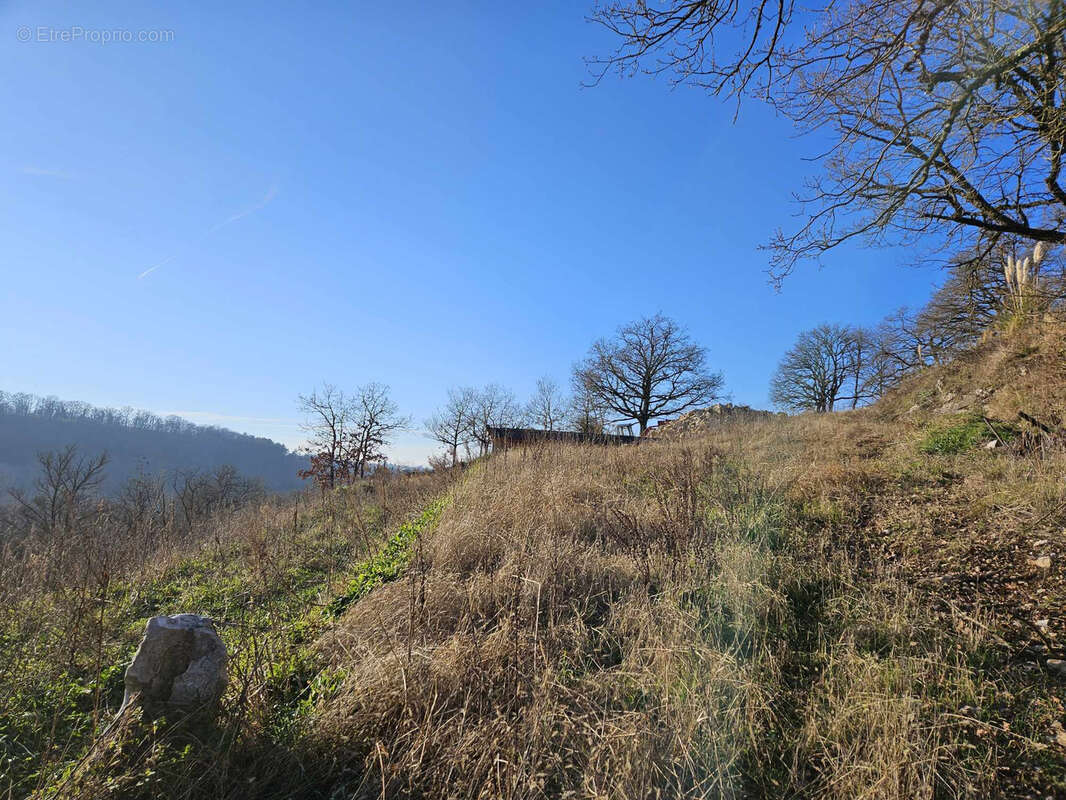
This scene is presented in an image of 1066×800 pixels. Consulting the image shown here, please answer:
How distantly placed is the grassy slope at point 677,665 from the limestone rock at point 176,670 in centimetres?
16

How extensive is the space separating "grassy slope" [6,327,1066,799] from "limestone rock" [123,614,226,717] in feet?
0.51

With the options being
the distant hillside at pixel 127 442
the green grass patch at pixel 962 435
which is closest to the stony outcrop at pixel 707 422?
the green grass patch at pixel 962 435

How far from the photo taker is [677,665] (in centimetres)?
279

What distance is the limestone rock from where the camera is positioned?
248 cm

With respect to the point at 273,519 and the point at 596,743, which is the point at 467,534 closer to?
the point at 596,743

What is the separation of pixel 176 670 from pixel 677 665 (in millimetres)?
2957

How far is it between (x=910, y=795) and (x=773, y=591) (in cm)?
167

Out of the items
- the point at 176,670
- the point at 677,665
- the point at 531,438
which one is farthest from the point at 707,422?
the point at 176,670

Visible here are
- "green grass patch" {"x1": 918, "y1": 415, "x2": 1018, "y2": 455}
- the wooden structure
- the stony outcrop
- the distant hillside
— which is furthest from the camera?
the distant hillside

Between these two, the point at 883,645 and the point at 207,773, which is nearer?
the point at 207,773

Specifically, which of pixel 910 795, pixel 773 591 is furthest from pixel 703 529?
pixel 910 795

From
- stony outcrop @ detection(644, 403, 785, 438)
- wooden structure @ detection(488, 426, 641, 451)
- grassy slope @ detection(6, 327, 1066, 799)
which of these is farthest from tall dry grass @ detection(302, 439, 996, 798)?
stony outcrop @ detection(644, 403, 785, 438)

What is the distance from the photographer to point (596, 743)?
2.31 m

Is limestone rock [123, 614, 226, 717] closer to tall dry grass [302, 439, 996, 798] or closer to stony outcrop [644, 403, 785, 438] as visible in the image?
tall dry grass [302, 439, 996, 798]
